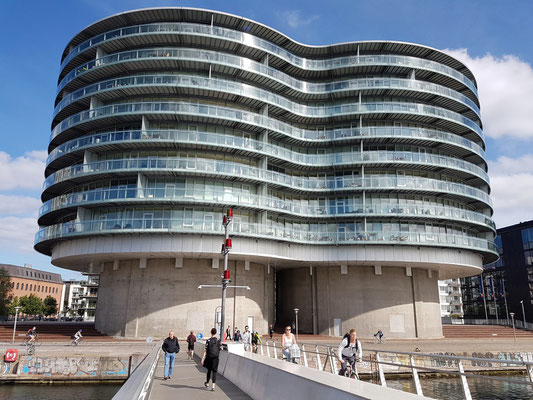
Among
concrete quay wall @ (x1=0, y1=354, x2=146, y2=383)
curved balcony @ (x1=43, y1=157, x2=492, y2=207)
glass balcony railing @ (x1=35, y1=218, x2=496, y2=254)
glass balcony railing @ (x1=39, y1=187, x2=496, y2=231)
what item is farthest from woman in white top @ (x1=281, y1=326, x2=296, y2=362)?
curved balcony @ (x1=43, y1=157, x2=492, y2=207)

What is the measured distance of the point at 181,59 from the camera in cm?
3831

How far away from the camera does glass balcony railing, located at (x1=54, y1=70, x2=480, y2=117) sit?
125 ft

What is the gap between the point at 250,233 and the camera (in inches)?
1430

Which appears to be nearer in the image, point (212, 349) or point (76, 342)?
point (212, 349)

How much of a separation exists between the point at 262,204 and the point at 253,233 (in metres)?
3.00

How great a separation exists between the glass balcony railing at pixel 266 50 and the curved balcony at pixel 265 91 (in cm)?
191

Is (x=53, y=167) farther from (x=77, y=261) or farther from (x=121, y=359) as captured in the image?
(x=121, y=359)

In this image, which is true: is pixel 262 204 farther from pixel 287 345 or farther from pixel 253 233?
pixel 287 345

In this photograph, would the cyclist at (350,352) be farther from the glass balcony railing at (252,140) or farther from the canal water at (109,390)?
the glass balcony railing at (252,140)

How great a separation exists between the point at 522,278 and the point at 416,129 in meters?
52.7

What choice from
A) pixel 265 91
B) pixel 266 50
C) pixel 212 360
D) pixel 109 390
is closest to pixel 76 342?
pixel 109 390

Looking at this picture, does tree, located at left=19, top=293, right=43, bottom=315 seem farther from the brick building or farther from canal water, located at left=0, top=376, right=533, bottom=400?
canal water, located at left=0, top=376, right=533, bottom=400

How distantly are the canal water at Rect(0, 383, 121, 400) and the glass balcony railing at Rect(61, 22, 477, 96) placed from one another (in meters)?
29.3

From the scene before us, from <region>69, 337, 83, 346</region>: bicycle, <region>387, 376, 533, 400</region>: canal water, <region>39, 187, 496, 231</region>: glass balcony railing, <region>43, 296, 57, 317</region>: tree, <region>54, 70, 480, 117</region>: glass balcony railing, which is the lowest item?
<region>387, 376, 533, 400</region>: canal water
